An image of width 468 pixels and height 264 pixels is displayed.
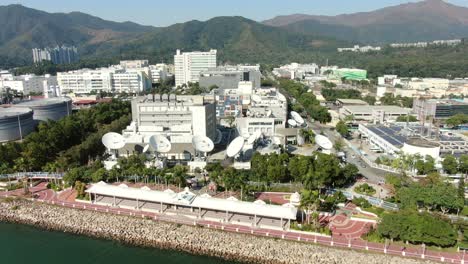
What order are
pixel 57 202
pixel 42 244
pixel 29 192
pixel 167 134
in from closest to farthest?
1. pixel 42 244
2. pixel 57 202
3. pixel 29 192
4. pixel 167 134

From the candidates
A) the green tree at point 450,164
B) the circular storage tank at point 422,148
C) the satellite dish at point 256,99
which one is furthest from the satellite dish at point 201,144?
the satellite dish at point 256,99

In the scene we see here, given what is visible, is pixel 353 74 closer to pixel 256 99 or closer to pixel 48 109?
pixel 256 99

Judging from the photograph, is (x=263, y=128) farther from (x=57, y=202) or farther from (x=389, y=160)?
(x=57, y=202)

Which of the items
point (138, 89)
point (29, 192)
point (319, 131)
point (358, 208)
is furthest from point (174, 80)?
point (358, 208)

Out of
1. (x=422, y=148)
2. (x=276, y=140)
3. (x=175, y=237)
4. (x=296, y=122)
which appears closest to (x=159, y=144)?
(x=175, y=237)

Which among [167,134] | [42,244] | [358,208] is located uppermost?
[167,134]

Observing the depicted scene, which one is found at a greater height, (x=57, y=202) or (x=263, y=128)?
(x=263, y=128)

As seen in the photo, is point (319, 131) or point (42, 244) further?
point (319, 131)
